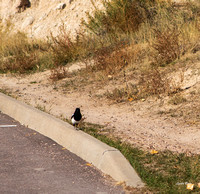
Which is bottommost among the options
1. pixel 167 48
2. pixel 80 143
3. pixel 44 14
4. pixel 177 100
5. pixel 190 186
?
pixel 190 186

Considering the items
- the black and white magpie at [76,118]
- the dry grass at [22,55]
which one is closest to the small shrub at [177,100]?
the black and white magpie at [76,118]

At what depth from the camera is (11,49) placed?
63.1ft

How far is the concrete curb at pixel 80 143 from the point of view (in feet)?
19.3

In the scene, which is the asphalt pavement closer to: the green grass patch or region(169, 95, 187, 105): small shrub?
the green grass patch

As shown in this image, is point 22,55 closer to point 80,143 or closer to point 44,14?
point 44,14

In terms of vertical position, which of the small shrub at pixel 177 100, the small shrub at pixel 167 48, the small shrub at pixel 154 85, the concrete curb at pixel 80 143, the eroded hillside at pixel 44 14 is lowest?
the concrete curb at pixel 80 143

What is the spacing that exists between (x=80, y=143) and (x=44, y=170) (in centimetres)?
97

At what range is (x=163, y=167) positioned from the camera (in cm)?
618

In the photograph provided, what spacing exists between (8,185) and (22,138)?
245 centimetres

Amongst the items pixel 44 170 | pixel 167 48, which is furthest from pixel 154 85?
pixel 44 170

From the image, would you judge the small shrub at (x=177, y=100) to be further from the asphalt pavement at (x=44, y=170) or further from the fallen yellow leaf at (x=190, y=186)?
the fallen yellow leaf at (x=190, y=186)

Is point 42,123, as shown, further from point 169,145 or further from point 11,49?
point 11,49

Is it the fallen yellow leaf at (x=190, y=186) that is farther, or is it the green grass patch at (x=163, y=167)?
the green grass patch at (x=163, y=167)

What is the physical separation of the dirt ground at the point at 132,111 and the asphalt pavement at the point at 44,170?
45.8 inches
